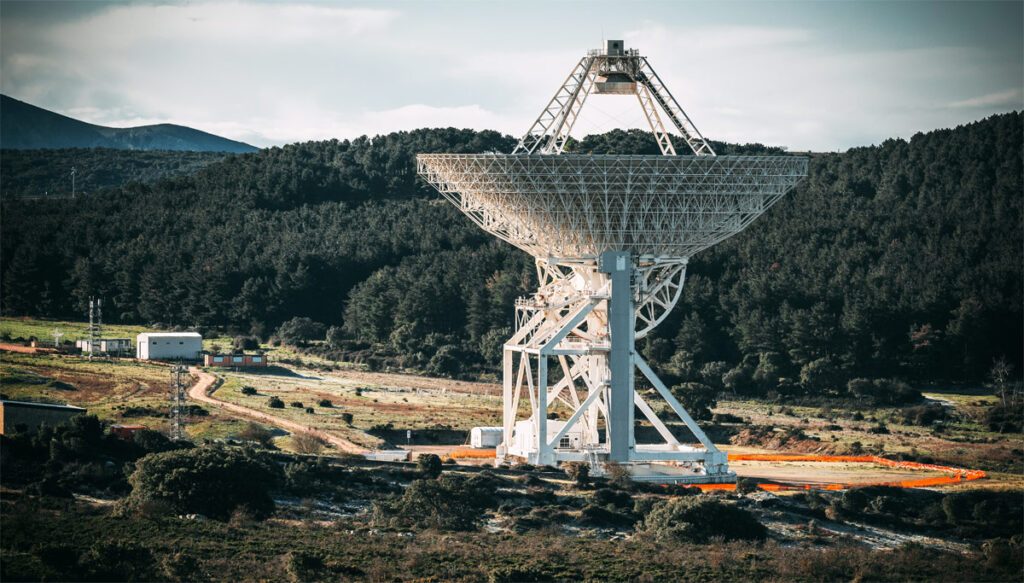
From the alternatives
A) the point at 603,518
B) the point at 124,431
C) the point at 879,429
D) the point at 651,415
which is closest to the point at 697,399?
the point at 879,429

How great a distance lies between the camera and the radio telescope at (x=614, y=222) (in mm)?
50312

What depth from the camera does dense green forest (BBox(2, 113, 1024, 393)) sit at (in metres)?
85.0

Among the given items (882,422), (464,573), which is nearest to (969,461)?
(882,422)

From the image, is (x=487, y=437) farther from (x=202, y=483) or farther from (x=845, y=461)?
(x=202, y=483)

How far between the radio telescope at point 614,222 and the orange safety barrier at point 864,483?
173cm

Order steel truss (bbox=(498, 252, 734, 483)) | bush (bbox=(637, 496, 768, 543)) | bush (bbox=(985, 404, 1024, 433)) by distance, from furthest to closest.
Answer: bush (bbox=(985, 404, 1024, 433)) → steel truss (bbox=(498, 252, 734, 483)) → bush (bbox=(637, 496, 768, 543))

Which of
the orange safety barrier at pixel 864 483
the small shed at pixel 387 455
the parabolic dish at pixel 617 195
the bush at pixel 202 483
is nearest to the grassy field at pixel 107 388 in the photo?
the small shed at pixel 387 455

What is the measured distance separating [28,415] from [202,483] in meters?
11.6

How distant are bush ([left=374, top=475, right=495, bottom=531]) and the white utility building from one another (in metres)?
39.2

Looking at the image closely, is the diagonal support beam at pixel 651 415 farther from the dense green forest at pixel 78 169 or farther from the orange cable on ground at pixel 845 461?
the dense green forest at pixel 78 169

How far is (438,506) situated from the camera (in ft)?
147

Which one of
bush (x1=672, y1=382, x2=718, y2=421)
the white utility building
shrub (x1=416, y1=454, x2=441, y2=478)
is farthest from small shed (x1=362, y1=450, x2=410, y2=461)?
the white utility building

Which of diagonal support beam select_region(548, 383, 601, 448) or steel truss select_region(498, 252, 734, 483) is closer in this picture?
diagonal support beam select_region(548, 383, 601, 448)

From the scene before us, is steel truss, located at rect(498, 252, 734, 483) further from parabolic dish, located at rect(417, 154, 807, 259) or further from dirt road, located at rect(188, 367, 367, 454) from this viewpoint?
dirt road, located at rect(188, 367, 367, 454)
